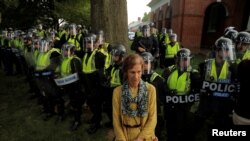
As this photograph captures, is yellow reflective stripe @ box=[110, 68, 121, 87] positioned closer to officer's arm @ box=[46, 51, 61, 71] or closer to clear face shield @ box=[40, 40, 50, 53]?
officer's arm @ box=[46, 51, 61, 71]

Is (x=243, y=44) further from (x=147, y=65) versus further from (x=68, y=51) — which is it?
(x=68, y=51)

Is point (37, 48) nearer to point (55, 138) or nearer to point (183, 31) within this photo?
point (55, 138)

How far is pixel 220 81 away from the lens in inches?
194

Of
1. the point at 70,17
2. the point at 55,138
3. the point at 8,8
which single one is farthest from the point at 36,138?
the point at 70,17

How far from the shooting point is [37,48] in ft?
27.5

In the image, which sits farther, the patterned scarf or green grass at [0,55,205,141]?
green grass at [0,55,205,141]

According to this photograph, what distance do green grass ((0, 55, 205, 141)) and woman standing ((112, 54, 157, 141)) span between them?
2986mm

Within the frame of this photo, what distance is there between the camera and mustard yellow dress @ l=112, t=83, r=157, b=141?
354cm

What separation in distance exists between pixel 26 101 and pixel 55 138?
3538mm

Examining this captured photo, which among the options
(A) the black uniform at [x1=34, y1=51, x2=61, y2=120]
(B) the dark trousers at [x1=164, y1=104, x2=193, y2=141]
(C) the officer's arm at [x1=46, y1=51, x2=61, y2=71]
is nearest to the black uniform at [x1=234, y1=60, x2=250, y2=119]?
(B) the dark trousers at [x1=164, y1=104, x2=193, y2=141]

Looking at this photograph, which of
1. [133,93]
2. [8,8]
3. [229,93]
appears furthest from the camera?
[8,8]

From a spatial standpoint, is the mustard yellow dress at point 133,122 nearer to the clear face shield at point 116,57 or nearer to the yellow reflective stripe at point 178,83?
the yellow reflective stripe at point 178,83

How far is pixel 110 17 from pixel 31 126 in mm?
4017

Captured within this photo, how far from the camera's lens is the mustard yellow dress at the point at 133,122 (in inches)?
139
